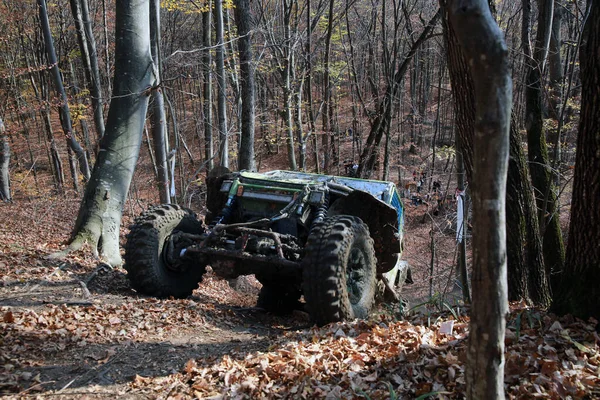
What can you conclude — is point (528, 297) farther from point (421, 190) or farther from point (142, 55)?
point (421, 190)

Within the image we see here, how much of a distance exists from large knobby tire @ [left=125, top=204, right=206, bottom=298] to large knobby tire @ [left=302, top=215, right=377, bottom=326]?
2032 mm

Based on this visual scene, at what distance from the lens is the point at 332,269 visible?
543 cm

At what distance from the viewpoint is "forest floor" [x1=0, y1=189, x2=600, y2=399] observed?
3512mm

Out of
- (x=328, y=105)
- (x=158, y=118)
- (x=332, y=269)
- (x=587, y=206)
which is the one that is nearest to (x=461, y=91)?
(x=587, y=206)

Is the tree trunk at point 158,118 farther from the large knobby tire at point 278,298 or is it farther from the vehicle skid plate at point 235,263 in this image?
the vehicle skid plate at point 235,263

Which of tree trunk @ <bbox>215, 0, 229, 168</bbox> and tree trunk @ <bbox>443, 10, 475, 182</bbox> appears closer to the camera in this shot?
tree trunk @ <bbox>443, 10, 475, 182</bbox>

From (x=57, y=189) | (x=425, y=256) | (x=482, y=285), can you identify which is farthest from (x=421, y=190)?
(x=482, y=285)

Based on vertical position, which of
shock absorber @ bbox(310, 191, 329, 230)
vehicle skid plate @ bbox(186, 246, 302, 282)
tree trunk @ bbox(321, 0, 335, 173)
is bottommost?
vehicle skid plate @ bbox(186, 246, 302, 282)

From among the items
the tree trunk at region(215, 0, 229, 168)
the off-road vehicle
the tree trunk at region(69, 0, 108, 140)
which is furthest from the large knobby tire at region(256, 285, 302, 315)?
the tree trunk at region(69, 0, 108, 140)

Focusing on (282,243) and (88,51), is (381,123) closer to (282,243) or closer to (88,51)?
(282,243)

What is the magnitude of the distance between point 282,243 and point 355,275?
1037 mm

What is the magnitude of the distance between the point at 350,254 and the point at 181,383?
2796mm

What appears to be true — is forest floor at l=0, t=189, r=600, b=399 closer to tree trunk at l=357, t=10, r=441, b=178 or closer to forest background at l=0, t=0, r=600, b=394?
forest background at l=0, t=0, r=600, b=394

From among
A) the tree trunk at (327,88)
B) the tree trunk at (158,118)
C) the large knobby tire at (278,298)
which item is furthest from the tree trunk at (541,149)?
the tree trunk at (327,88)
